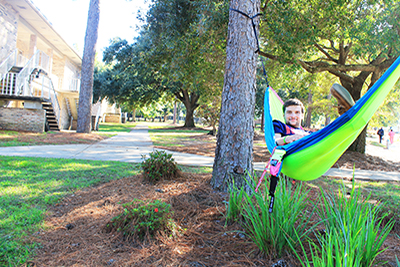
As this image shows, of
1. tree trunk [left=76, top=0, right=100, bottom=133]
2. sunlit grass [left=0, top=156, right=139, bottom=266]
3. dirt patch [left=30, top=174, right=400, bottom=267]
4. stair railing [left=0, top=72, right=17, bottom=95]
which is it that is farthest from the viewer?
tree trunk [left=76, top=0, right=100, bottom=133]

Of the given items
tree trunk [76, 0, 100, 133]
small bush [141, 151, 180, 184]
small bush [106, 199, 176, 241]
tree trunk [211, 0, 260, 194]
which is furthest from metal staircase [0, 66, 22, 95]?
small bush [106, 199, 176, 241]

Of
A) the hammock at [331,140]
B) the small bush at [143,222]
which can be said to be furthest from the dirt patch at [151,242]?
the hammock at [331,140]

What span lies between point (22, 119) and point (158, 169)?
928 cm

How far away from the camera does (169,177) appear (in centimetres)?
414

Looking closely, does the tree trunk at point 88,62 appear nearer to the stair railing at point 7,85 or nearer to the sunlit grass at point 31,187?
the stair railing at point 7,85

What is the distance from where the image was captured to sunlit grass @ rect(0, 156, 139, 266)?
2.13 meters

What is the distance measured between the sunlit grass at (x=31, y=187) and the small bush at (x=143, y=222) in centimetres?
70

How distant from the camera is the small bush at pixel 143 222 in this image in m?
2.28

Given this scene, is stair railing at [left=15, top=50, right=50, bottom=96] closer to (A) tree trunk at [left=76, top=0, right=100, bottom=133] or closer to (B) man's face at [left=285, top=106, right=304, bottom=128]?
(A) tree trunk at [left=76, top=0, right=100, bottom=133]

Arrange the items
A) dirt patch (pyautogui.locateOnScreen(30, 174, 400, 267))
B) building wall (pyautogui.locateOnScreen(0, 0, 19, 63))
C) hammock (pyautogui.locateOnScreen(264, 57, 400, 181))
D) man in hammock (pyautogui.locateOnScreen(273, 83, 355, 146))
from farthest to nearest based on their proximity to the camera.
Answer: building wall (pyautogui.locateOnScreen(0, 0, 19, 63)), man in hammock (pyautogui.locateOnScreen(273, 83, 355, 146)), dirt patch (pyautogui.locateOnScreen(30, 174, 400, 267)), hammock (pyautogui.locateOnScreen(264, 57, 400, 181))

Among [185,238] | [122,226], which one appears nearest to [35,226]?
[122,226]

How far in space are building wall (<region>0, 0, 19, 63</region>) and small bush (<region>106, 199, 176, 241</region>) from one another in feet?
39.8

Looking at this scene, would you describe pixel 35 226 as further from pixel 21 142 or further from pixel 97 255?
pixel 21 142

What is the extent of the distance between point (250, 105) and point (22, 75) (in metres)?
11.4
